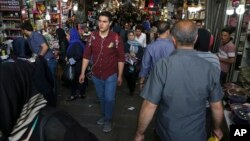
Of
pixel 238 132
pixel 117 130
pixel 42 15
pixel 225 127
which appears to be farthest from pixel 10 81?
pixel 42 15

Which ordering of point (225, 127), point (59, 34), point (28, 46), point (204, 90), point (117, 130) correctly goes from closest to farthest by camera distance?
point (204, 90) → point (225, 127) → point (117, 130) → point (28, 46) → point (59, 34)

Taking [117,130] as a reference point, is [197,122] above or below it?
above

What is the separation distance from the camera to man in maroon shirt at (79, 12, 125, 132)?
454 cm

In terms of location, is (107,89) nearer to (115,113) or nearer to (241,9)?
(115,113)

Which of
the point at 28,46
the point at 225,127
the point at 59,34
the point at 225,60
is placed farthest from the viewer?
the point at 59,34

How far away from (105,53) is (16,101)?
10.8ft

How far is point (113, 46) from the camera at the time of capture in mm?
4594

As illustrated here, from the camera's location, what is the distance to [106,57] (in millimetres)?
4590

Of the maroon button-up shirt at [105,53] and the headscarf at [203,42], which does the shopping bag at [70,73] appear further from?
the headscarf at [203,42]

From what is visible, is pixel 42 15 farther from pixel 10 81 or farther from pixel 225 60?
pixel 10 81

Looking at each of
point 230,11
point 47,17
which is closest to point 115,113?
point 230,11

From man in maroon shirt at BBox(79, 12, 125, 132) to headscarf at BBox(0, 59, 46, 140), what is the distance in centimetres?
310

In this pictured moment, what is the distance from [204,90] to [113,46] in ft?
7.55

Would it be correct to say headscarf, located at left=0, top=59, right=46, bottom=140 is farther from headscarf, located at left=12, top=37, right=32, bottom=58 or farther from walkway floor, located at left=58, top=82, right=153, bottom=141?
headscarf, located at left=12, top=37, right=32, bottom=58
